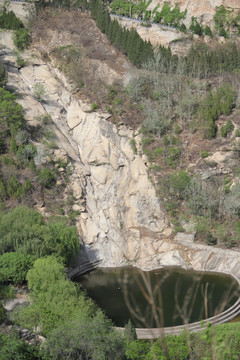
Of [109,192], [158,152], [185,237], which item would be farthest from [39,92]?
[185,237]

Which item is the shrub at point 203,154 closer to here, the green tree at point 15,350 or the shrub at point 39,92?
the shrub at point 39,92

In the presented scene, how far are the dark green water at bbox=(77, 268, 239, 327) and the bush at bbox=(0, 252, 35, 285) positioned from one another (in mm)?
4583

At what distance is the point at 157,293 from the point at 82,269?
288 inches

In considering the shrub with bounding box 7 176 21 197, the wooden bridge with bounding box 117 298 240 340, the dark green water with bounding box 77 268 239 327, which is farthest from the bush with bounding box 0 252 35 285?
the shrub with bounding box 7 176 21 197

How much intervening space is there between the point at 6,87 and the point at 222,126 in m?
20.8

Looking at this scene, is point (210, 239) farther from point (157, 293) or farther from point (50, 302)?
point (50, 302)

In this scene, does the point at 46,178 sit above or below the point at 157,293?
above

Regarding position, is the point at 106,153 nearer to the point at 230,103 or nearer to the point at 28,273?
the point at 230,103

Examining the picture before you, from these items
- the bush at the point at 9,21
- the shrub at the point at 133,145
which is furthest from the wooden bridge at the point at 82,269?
the bush at the point at 9,21

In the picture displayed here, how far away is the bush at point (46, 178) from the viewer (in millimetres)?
31109

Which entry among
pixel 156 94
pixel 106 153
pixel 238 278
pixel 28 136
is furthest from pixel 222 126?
pixel 28 136

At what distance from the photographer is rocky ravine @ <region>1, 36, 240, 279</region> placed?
28281 millimetres

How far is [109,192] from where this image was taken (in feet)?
109

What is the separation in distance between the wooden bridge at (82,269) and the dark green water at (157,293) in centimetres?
54
